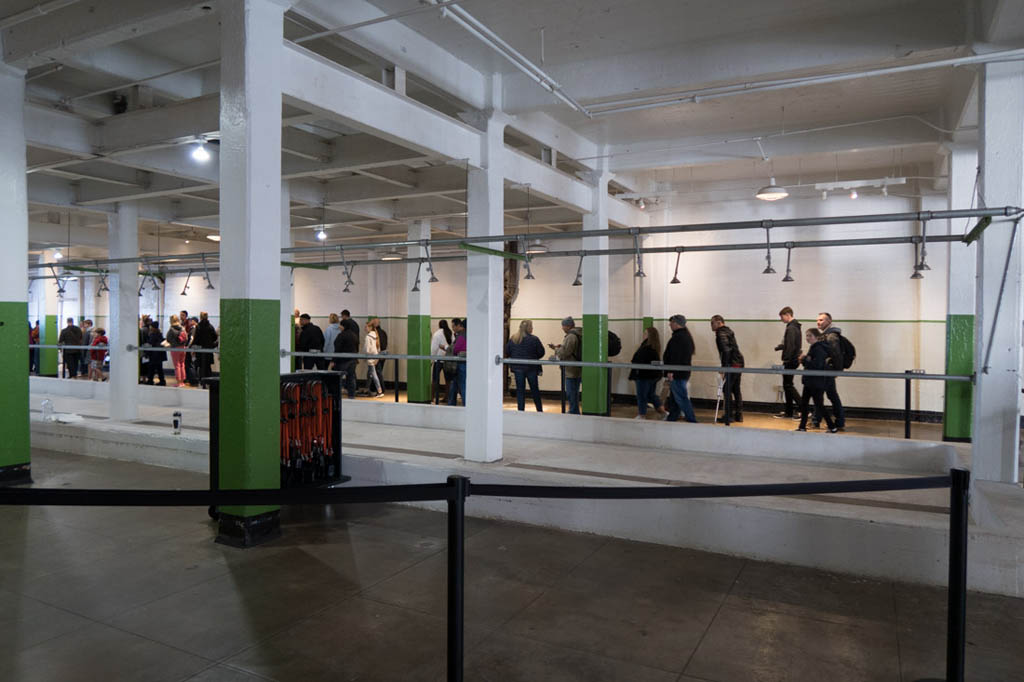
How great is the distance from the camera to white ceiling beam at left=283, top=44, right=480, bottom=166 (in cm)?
456

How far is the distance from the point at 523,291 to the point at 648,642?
10639mm

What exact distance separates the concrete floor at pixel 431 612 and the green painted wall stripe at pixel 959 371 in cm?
348

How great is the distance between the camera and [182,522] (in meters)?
5.02

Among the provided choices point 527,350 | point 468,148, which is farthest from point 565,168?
point 468,148

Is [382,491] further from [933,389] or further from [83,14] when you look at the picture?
[933,389]

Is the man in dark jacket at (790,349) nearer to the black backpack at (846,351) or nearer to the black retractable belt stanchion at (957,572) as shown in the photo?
the black backpack at (846,351)

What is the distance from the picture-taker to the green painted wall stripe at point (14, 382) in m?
5.72

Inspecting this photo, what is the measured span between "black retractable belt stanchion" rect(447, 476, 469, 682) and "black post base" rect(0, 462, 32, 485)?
5.39m

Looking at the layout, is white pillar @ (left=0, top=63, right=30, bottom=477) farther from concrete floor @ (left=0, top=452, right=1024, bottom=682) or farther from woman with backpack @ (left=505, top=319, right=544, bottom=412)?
woman with backpack @ (left=505, top=319, right=544, bottom=412)

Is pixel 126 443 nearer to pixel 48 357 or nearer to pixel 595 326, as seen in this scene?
pixel 595 326

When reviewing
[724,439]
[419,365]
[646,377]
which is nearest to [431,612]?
[724,439]

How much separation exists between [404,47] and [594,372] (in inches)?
207

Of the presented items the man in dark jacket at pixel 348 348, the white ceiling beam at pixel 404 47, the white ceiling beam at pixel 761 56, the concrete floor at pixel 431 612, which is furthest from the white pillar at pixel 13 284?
the man in dark jacket at pixel 348 348

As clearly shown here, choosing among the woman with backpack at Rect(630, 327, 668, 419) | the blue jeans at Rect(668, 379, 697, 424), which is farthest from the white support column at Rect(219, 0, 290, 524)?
the woman with backpack at Rect(630, 327, 668, 419)
